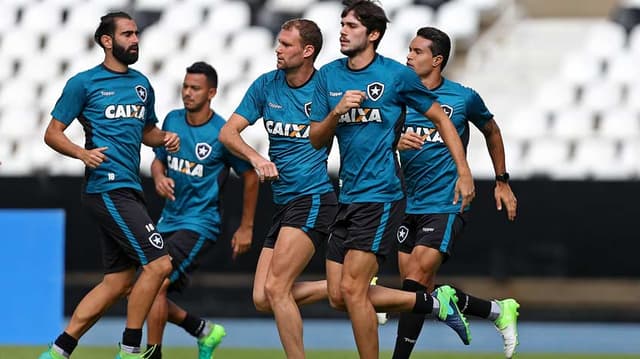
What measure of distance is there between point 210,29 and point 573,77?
196 inches

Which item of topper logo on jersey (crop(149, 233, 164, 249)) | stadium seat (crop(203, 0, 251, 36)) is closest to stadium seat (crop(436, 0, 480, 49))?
stadium seat (crop(203, 0, 251, 36))

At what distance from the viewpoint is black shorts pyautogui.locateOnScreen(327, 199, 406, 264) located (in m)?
7.88

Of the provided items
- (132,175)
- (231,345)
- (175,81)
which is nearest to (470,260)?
(231,345)

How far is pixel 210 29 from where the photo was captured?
61.1 ft

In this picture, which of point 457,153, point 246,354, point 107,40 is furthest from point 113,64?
point 246,354

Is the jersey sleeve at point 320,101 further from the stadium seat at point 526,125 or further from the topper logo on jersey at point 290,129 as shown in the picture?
the stadium seat at point 526,125

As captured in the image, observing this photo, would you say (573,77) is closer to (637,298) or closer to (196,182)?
(637,298)

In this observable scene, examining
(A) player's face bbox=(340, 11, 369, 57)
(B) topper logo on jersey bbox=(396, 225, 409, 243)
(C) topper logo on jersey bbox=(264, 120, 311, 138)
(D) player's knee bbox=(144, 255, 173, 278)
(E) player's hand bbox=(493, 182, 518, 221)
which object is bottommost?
(D) player's knee bbox=(144, 255, 173, 278)

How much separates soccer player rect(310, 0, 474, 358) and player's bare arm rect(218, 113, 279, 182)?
0.31 metres

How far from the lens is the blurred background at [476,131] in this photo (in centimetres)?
1455

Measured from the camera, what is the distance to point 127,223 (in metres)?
8.59

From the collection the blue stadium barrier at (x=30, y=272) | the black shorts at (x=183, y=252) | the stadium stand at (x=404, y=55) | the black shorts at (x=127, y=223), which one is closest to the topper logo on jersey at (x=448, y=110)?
the black shorts at (x=183, y=252)

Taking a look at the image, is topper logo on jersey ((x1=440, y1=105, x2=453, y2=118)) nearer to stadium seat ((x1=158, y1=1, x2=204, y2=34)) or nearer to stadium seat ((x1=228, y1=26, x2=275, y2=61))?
stadium seat ((x1=228, y1=26, x2=275, y2=61))

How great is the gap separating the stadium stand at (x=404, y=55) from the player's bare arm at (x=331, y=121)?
9.04 meters
